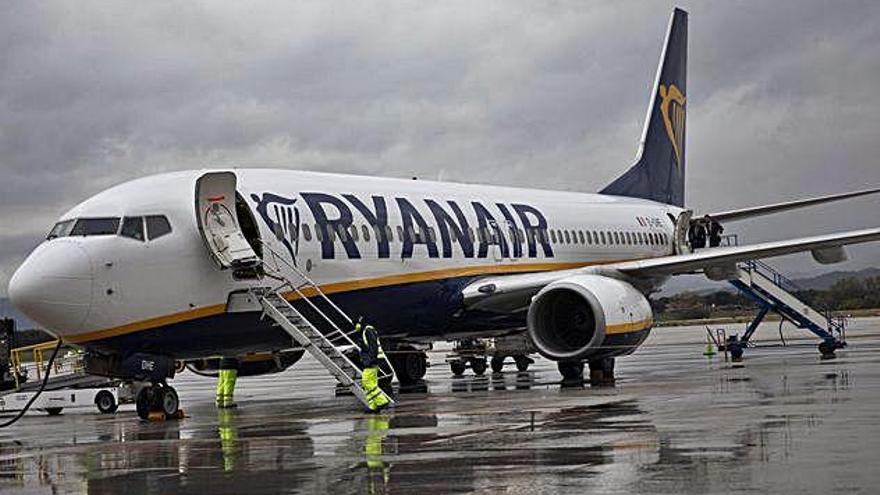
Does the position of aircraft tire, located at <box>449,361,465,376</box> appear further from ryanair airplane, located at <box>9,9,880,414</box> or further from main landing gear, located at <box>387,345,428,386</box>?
main landing gear, located at <box>387,345,428,386</box>

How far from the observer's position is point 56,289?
57.5 feet

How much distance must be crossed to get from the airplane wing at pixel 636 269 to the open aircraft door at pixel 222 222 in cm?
A: 600

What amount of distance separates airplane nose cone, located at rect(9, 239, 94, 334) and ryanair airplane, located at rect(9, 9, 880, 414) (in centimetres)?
2

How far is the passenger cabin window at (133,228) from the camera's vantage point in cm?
1841

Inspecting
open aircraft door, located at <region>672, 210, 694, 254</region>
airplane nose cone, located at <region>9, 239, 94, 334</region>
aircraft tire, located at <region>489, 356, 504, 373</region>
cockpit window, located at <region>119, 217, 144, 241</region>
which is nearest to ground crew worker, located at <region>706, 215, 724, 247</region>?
open aircraft door, located at <region>672, 210, 694, 254</region>

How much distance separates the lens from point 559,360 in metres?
22.8

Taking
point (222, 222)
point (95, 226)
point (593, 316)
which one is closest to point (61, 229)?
point (95, 226)

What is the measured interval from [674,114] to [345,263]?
1773cm

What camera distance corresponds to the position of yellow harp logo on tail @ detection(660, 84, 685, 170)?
35625mm

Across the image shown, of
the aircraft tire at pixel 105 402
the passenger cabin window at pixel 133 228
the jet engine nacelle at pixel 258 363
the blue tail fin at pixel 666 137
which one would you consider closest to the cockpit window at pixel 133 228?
the passenger cabin window at pixel 133 228

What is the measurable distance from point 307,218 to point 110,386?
5775 mm

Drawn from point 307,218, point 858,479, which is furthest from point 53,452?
point 858,479

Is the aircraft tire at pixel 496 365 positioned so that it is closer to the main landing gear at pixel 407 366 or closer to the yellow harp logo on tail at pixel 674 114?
the main landing gear at pixel 407 366

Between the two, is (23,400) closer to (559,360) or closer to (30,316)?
(30,316)
